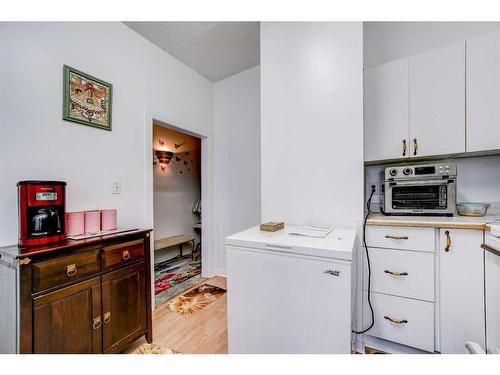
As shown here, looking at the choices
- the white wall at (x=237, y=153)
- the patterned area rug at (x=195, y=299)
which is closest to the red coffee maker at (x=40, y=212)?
the patterned area rug at (x=195, y=299)

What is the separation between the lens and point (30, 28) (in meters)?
1.39

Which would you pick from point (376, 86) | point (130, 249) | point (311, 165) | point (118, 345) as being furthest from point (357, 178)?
point (118, 345)

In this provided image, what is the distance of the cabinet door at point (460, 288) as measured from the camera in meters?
1.27

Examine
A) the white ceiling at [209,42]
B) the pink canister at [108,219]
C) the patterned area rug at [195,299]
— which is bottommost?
the patterned area rug at [195,299]

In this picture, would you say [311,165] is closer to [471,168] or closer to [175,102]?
[471,168]

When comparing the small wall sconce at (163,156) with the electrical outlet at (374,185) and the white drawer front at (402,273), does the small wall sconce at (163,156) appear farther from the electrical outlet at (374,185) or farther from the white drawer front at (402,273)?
the white drawer front at (402,273)

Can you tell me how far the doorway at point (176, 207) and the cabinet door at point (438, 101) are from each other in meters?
2.77

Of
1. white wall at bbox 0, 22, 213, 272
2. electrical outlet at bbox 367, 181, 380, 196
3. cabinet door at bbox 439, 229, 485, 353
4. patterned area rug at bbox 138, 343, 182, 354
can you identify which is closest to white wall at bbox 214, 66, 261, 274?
white wall at bbox 0, 22, 213, 272

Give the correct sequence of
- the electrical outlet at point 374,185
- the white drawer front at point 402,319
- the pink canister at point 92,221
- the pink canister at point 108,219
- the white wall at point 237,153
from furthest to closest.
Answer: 1. the white wall at point 237,153
2. the electrical outlet at point 374,185
3. the pink canister at point 108,219
4. the pink canister at point 92,221
5. the white drawer front at point 402,319

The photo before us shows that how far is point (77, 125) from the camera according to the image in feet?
5.32

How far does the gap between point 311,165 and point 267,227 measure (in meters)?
0.63

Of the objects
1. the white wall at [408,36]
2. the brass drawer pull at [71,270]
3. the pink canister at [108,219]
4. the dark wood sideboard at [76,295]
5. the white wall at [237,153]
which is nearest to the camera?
the dark wood sideboard at [76,295]

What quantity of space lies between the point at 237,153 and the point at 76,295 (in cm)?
212
